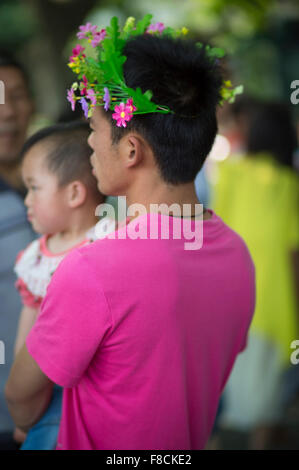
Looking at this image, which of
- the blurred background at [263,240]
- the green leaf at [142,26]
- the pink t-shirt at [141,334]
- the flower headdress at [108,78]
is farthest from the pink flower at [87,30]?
the blurred background at [263,240]

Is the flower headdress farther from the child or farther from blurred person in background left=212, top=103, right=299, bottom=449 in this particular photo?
blurred person in background left=212, top=103, right=299, bottom=449

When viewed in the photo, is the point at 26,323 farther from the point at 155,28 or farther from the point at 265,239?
the point at 265,239

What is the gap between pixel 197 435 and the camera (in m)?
1.53

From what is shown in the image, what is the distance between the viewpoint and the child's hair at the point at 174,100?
1.29 meters

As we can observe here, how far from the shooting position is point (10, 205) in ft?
6.28

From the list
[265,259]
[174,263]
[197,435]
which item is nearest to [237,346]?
[197,435]

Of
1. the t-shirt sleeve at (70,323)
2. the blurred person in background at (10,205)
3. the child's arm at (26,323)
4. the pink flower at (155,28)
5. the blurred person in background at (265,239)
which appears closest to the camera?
the t-shirt sleeve at (70,323)

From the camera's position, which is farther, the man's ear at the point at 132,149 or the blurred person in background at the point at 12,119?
the blurred person in background at the point at 12,119

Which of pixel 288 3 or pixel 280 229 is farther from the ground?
pixel 288 3

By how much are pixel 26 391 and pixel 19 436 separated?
1.15 feet

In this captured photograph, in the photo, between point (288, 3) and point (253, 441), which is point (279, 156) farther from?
point (288, 3)

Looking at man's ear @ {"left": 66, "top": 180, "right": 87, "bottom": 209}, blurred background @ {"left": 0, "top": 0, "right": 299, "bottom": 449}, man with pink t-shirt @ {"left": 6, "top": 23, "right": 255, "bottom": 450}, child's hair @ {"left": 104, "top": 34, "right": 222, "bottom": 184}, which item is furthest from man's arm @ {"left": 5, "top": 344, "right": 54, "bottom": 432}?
blurred background @ {"left": 0, "top": 0, "right": 299, "bottom": 449}

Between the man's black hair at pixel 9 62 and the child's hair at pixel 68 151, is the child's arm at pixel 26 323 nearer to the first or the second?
the child's hair at pixel 68 151
